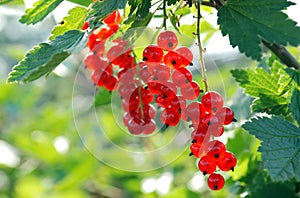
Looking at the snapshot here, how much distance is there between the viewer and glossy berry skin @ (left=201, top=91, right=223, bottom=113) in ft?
4.92

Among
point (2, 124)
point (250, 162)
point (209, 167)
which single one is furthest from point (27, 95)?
point (209, 167)

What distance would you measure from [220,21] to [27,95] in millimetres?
2963

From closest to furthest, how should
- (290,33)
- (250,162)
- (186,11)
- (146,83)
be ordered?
(290,33) < (146,83) < (186,11) < (250,162)

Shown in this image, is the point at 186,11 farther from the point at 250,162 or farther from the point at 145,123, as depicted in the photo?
the point at 250,162

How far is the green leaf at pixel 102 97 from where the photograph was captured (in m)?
2.01

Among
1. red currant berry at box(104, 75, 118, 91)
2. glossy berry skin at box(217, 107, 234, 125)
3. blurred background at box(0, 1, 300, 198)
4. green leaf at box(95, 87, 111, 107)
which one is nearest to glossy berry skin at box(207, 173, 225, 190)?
glossy berry skin at box(217, 107, 234, 125)

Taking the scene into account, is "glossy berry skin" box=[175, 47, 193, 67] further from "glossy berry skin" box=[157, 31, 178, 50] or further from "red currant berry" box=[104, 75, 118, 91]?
"red currant berry" box=[104, 75, 118, 91]

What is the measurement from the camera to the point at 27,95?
4.18m

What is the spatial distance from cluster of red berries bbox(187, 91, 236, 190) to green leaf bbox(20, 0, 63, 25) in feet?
1.58

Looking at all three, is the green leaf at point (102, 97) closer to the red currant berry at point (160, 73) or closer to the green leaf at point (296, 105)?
the red currant berry at point (160, 73)

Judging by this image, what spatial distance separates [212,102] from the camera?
1.50 meters

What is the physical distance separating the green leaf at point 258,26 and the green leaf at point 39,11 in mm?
490

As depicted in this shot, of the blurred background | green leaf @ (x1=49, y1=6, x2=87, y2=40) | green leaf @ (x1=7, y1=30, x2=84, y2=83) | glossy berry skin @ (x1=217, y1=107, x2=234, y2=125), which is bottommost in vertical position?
glossy berry skin @ (x1=217, y1=107, x2=234, y2=125)

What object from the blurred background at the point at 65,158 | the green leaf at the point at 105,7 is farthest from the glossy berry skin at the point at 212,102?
the blurred background at the point at 65,158
